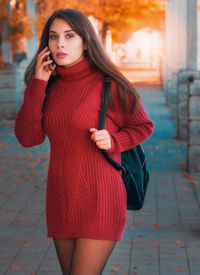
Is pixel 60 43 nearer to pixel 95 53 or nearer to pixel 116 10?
pixel 95 53

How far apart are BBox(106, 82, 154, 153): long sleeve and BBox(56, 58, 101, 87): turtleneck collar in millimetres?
162

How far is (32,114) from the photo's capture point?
137 inches

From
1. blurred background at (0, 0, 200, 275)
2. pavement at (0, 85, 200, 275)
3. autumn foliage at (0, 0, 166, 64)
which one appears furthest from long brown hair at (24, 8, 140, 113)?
autumn foliage at (0, 0, 166, 64)

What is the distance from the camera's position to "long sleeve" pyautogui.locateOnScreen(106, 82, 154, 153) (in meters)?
3.41

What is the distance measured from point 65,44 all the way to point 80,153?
549 mm

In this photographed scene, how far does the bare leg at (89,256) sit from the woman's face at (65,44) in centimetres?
90

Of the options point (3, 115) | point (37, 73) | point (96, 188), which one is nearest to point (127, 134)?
point (96, 188)

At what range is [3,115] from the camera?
59.7ft

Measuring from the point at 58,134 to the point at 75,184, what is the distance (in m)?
0.26

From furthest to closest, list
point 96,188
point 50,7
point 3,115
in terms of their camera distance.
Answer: point 50,7 < point 3,115 < point 96,188

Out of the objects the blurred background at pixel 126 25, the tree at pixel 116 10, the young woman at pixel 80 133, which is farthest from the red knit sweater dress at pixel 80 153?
the tree at pixel 116 10

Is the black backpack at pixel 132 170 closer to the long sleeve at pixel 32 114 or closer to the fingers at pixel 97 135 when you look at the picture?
the fingers at pixel 97 135

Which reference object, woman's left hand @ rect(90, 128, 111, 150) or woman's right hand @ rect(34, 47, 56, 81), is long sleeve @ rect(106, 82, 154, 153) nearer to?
woman's left hand @ rect(90, 128, 111, 150)

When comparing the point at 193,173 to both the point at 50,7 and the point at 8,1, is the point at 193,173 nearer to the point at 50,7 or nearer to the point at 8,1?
the point at 8,1
